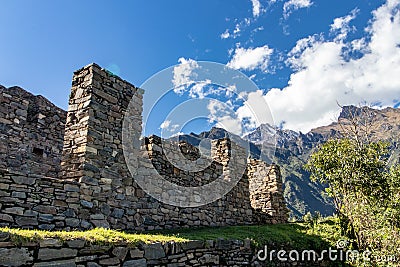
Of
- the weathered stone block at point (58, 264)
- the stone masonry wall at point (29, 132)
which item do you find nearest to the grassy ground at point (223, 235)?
the weathered stone block at point (58, 264)

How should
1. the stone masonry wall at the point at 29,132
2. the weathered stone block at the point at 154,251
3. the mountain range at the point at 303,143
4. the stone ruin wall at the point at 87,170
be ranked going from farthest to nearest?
the mountain range at the point at 303,143
the stone masonry wall at the point at 29,132
the stone ruin wall at the point at 87,170
the weathered stone block at the point at 154,251

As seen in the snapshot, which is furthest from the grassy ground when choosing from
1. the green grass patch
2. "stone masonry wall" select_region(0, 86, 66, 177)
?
"stone masonry wall" select_region(0, 86, 66, 177)

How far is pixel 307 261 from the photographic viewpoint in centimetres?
1021

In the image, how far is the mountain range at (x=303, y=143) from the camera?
1229 centimetres

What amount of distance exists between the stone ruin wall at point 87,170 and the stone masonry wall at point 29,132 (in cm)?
3

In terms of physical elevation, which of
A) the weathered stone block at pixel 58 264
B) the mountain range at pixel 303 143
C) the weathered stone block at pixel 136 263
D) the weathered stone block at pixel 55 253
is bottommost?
the weathered stone block at pixel 136 263

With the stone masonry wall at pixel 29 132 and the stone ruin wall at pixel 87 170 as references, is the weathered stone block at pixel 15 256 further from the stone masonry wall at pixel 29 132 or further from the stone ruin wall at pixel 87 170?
the stone masonry wall at pixel 29 132

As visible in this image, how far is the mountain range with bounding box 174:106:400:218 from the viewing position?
12.3 m

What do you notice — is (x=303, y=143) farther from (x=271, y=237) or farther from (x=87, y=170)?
(x=87, y=170)

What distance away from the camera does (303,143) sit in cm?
15912

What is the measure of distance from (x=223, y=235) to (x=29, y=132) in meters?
7.28

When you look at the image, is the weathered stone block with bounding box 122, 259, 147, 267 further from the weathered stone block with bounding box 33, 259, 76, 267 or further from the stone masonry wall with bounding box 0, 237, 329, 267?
the weathered stone block with bounding box 33, 259, 76, 267

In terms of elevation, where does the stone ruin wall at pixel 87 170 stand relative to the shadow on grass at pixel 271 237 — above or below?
above

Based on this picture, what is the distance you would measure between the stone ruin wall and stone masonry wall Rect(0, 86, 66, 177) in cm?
3
